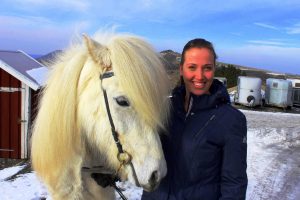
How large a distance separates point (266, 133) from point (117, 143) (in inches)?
429

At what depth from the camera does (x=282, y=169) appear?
772cm

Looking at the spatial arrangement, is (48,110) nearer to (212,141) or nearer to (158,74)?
(158,74)

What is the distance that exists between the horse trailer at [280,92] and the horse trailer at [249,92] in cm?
101

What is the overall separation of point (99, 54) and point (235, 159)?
0.84 metres

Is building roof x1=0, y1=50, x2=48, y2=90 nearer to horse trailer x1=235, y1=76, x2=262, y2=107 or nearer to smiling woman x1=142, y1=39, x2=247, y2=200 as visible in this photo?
smiling woman x1=142, y1=39, x2=247, y2=200

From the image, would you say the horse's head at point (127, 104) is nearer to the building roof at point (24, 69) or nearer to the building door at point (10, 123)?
the building roof at point (24, 69)

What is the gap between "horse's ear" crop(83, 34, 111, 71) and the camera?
1847mm

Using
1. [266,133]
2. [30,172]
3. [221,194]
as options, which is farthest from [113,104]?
[266,133]

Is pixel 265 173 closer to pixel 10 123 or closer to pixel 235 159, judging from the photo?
pixel 235 159

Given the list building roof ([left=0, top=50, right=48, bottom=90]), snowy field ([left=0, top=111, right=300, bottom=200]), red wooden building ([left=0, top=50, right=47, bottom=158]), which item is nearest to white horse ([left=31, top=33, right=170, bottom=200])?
snowy field ([left=0, top=111, right=300, bottom=200])

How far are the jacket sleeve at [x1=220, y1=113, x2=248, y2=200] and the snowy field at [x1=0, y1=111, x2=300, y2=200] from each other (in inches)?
147

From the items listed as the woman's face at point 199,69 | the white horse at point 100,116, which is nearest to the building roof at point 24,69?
the white horse at point 100,116

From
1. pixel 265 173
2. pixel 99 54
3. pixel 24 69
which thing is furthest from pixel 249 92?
pixel 99 54

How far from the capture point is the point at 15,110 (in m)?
9.44
